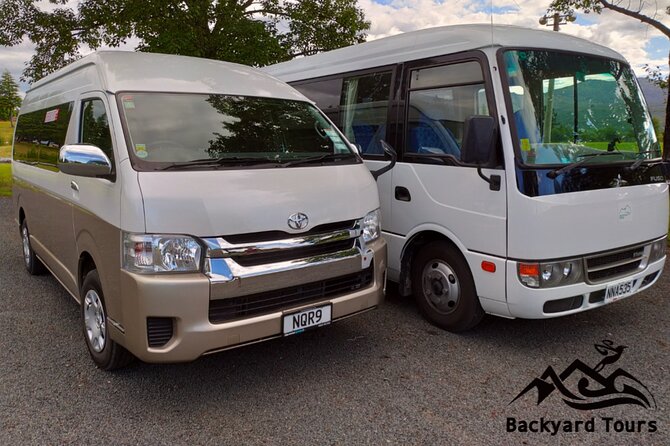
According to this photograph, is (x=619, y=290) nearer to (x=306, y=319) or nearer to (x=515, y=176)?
(x=515, y=176)

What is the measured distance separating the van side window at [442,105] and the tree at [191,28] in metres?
7.78

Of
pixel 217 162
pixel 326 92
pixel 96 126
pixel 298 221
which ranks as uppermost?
pixel 326 92

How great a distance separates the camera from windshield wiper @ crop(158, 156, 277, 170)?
3.21m

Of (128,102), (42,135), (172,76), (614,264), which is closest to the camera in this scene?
(128,102)

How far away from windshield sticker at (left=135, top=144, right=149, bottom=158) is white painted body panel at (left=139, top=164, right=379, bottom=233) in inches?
9.2

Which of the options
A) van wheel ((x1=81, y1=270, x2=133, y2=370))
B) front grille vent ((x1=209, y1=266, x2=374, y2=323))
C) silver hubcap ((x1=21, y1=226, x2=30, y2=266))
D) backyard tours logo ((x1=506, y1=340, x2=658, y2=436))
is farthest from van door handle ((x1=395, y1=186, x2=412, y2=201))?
silver hubcap ((x1=21, y1=226, x2=30, y2=266))

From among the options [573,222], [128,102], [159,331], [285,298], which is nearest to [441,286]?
[573,222]

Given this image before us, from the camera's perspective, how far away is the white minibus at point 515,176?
12.2 feet

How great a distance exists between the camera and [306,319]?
11.1 feet

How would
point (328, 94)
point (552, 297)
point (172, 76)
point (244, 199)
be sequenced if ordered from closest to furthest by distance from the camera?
point (244, 199), point (552, 297), point (172, 76), point (328, 94)

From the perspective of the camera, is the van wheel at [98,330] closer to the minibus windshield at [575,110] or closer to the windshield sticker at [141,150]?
the windshield sticker at [141,150]

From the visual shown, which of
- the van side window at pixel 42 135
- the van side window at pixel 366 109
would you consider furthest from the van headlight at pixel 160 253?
the van side window at pixel 366 109

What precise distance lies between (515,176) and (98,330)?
10.3 feet

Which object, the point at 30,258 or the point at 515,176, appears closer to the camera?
the point at 515,176
